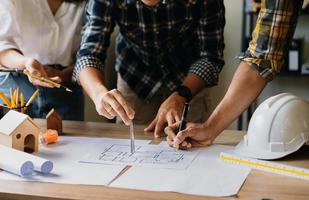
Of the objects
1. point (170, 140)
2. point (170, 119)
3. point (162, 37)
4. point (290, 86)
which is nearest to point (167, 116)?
point (170, 119)

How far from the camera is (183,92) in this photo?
1.66m

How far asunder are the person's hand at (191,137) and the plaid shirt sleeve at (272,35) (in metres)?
0.23

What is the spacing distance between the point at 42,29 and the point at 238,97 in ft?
2.96

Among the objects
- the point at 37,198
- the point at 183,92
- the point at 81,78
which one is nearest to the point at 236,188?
the point at 37,198

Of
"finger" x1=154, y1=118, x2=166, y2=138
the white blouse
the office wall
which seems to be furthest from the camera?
the office wall

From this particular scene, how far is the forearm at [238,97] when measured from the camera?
1.41 m

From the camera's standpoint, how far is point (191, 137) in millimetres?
1366

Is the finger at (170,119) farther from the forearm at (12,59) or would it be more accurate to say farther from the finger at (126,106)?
the forearm at (12,59)

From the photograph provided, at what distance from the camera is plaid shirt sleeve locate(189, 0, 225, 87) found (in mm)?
1743

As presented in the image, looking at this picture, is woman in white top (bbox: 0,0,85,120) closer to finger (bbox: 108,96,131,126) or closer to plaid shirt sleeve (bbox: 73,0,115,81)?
plaid shirt sleeve (bbox: 73,0,115,81)

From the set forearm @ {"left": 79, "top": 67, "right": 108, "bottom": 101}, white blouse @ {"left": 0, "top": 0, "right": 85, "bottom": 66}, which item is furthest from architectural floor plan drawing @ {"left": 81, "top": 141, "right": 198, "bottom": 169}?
white blouse @ {"left": 0, "top": 0, "right": 85, "bottom": 66}

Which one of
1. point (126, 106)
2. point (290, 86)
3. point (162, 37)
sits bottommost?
point (290, 86)

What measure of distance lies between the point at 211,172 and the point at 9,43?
41.7 inches

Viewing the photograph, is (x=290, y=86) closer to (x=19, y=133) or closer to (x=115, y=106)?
(x=115, y=106)
